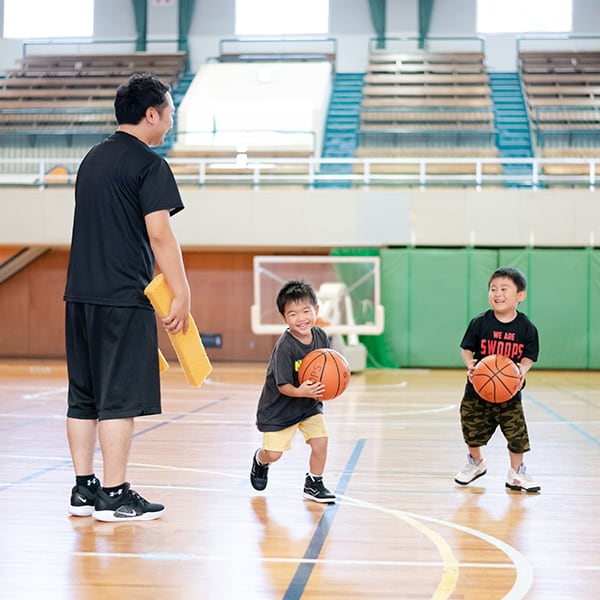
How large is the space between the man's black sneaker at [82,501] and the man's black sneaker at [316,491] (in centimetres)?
96

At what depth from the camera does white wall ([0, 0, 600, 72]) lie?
66.4ft

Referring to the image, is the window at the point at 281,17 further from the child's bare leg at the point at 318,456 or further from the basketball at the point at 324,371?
the child's bare leg at the point at 318,456

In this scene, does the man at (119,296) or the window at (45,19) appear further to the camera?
the window at (45,19)

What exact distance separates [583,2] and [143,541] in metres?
19.6

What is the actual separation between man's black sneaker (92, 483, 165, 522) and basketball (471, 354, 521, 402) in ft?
5.44

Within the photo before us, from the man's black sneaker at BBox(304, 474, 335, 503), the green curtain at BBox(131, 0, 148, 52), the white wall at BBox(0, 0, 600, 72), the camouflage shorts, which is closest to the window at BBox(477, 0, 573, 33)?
the white wall at BBox(0, 0, 600, 72)

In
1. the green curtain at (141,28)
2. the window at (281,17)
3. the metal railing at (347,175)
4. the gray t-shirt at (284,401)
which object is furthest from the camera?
the green curtain at (141,28)

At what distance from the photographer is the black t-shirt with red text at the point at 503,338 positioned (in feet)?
14.6

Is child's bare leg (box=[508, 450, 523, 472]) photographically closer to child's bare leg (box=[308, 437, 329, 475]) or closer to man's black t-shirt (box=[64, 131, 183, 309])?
child's bare leg (box=[308, 437, 329, 475])

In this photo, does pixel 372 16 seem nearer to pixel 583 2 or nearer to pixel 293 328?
pixel 583 2

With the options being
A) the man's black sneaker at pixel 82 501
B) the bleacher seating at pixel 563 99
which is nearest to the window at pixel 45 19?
the bleacher seating at pixel 563 99

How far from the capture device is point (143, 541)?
10.6ft

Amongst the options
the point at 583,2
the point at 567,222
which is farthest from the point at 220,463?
the point at 583,2

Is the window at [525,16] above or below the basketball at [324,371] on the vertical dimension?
above
